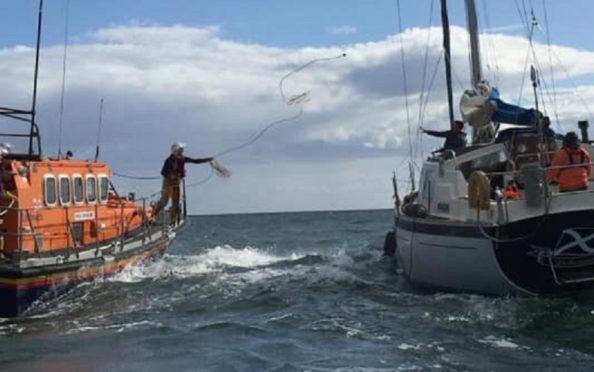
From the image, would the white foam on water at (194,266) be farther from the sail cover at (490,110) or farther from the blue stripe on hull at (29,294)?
the sail cover at (490,110)

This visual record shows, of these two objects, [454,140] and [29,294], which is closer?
[29,294]

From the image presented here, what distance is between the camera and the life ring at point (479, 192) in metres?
13.0

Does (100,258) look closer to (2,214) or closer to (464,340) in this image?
(2,214)

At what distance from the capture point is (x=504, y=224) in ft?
41.2

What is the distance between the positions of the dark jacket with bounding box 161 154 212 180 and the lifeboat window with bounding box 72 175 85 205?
3304 millimetres

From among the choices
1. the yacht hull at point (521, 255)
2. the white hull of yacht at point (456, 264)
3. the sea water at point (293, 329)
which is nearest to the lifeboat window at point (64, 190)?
the sea water at point (293, 329)

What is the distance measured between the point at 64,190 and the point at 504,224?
29.8 feet

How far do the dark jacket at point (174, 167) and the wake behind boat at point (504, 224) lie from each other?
6.86m

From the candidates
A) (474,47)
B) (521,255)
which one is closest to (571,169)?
(521,255)

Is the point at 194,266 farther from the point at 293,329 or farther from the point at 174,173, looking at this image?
the point at 293,329

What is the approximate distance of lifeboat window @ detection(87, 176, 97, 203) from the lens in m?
18.1

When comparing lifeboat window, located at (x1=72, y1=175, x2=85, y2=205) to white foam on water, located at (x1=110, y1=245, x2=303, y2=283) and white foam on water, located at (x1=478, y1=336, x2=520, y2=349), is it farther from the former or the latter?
white foam on water, located at (x1=478, y1=336, x2=520, y2=349)

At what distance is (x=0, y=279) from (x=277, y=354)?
5.66 m

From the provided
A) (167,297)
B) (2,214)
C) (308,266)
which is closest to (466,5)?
(308,266)
